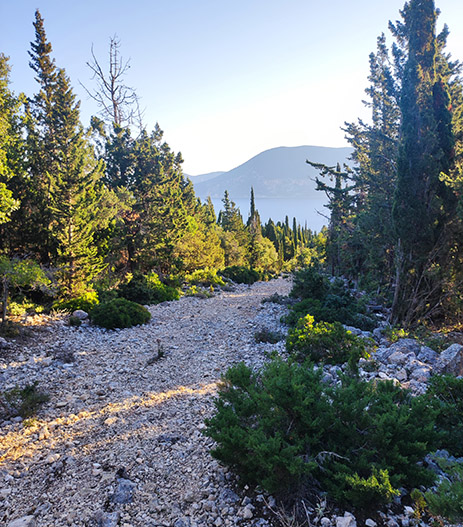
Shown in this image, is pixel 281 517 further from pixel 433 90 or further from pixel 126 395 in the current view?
pixel 433 90

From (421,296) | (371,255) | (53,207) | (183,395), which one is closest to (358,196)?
(371,255)

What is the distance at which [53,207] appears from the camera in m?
12.1

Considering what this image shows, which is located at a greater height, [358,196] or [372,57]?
[372,57]

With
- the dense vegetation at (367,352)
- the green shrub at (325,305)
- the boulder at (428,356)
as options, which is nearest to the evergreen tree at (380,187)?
the dense vegetation at (367,352)

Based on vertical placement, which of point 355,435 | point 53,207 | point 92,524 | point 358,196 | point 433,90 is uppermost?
point 433,90

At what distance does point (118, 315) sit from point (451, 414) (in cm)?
889

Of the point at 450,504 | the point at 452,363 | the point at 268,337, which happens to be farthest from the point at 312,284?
the point at 450,504

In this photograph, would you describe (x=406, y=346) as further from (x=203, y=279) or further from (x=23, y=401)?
(x=203, y=279)

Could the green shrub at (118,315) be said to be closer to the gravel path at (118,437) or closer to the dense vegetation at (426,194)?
the gravel path at (118,437)

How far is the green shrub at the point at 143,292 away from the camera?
46.6 ft

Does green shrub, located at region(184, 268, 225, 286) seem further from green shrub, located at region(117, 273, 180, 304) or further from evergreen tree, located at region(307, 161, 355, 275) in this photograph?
evergreen tree, located at region(307, 161, 355, 275)

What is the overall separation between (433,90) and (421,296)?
6327 millimetres

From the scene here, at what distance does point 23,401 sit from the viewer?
5.16 metres

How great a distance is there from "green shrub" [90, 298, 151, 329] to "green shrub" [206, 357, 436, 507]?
748 centimetres
